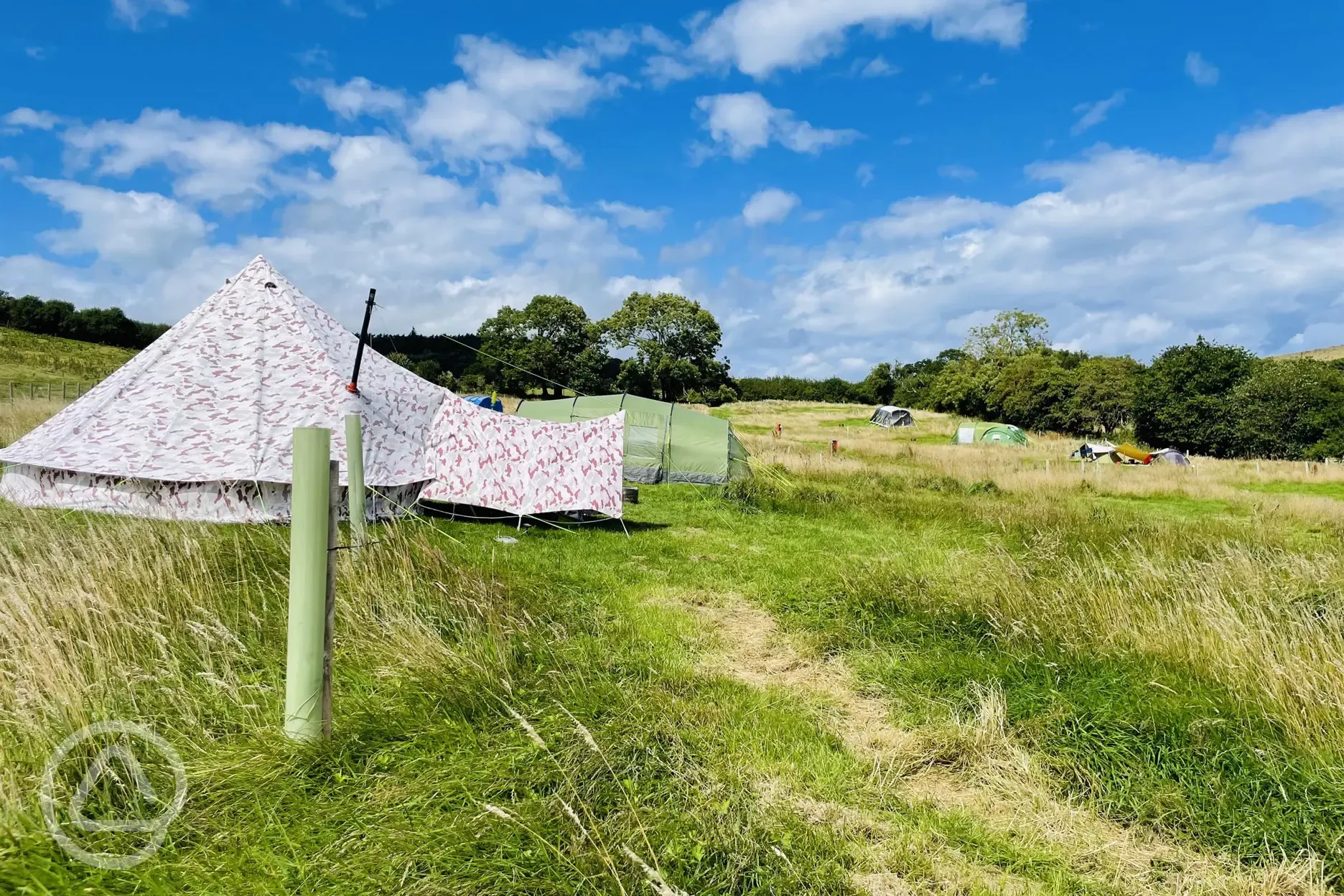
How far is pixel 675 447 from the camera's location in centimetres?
1961

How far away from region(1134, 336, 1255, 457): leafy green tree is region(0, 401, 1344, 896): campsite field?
3735 centimetres

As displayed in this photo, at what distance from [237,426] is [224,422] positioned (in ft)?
0.77

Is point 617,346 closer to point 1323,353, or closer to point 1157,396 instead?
point 1157,396

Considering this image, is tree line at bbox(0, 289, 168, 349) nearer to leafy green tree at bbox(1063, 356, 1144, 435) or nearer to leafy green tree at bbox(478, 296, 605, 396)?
leafy green tree at bbox(478, 296, 605, 396)

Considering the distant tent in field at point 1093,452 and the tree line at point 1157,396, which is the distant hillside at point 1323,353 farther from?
the distant tent in field at point 1093,452

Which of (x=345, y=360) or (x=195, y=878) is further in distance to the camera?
(x=345, y=360)

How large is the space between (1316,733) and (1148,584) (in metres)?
2.54

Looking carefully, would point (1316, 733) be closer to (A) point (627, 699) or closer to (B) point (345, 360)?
(A) point (627, 699)

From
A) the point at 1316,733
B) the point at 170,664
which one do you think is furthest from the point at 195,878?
the point at 1316,733

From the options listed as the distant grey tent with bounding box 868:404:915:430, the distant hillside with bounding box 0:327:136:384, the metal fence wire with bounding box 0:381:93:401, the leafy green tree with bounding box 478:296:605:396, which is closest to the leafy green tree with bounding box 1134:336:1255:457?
the distant grey tent with bounding box 868:404:915:430

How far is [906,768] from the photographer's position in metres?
4.04

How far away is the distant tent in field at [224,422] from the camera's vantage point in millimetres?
10398

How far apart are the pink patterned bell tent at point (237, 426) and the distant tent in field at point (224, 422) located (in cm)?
2

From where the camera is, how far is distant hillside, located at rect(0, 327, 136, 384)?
4297 cm
